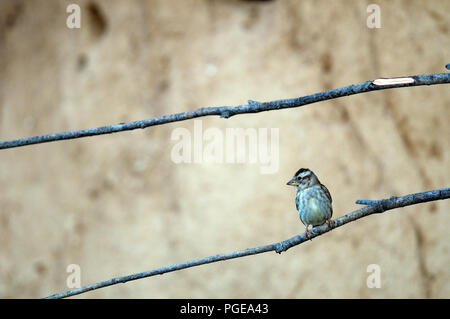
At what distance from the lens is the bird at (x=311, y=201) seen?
272 cm

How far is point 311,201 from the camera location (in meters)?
2.76

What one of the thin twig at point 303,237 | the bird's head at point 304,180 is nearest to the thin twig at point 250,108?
the thin twig at point 303,237

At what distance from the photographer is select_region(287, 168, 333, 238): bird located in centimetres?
272

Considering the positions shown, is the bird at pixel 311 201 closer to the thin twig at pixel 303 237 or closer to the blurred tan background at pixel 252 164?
the thin twig at pixel 303 237

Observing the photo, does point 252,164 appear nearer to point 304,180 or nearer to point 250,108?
point 304,180

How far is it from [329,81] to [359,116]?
0.42m

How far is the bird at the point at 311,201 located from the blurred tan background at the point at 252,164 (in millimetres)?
2205

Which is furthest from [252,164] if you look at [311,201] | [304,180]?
[311,201]

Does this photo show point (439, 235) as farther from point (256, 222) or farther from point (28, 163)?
point (28, 163)

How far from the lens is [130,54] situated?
553 cm

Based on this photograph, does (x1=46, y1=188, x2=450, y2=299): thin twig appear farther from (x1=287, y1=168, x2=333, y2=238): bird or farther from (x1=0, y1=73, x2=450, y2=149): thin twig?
(x1=287, y1=168, x2=333, y2=238): bird
